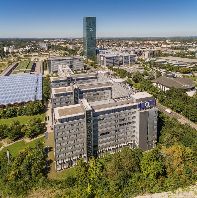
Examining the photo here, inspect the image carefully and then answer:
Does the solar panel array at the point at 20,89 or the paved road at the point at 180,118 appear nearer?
the paved road at the point at 180,118

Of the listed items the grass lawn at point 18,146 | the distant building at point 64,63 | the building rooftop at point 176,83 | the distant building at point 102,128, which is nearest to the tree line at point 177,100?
the building rooftop at point 176,83

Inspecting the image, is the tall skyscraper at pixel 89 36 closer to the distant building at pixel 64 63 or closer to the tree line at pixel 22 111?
the distant building at pixel 64 63

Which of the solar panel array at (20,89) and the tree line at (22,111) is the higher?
the solar panel array at (20,89)

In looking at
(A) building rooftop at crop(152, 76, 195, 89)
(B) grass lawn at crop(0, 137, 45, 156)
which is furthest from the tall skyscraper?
(B) grass lawn at crop(0, 137, 45, 156)

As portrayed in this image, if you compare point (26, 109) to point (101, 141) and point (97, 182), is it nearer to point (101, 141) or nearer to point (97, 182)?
point (101, 141)

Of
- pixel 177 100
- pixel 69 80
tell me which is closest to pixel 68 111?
pixel 69 80

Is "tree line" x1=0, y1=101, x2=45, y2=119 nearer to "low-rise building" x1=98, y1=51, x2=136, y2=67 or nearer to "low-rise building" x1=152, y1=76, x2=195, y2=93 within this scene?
"low-rise building" x1=152, y1=76, x2=195, y2=93

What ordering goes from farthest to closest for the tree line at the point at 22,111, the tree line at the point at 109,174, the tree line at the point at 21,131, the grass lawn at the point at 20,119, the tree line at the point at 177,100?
the tree line at the point at 22,111 < the grass lawn at the point at 20,119 < the tree line at the point at 177,100 < the tree line at the point at 21,131 < the tree line at the point at 109,174
